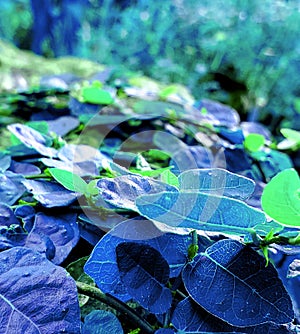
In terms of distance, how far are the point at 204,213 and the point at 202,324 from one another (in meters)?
0.07

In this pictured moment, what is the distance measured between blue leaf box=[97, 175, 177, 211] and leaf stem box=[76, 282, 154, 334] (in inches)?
3.1

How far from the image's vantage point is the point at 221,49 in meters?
1.56

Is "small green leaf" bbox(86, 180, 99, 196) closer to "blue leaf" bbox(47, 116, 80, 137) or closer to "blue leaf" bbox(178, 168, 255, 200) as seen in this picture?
"blue leaf" bbox(178, 168, 255, 200)

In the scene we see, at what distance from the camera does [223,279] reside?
10.2 inches

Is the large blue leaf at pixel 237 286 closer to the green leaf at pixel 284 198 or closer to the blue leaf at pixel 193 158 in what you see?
the green leaf at pixel 284 198

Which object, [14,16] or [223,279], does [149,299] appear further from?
[14,16]

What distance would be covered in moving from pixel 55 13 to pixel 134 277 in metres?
2.08

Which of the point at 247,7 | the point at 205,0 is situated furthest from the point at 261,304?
the point at 205,0

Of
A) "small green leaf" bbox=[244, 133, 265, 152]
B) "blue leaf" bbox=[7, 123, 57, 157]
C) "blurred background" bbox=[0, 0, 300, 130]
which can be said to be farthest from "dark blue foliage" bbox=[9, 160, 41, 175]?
"blurred background" bbox=[0, 0, 300, 130]

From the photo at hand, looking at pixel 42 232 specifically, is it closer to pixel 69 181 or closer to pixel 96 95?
pixel 69 181

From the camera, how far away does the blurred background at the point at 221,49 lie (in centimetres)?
150

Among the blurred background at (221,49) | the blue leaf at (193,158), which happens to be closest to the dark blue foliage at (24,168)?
the blue leaf at (193,158)

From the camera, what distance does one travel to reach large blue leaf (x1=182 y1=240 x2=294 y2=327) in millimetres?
247

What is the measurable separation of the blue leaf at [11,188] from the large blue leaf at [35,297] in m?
0.09
